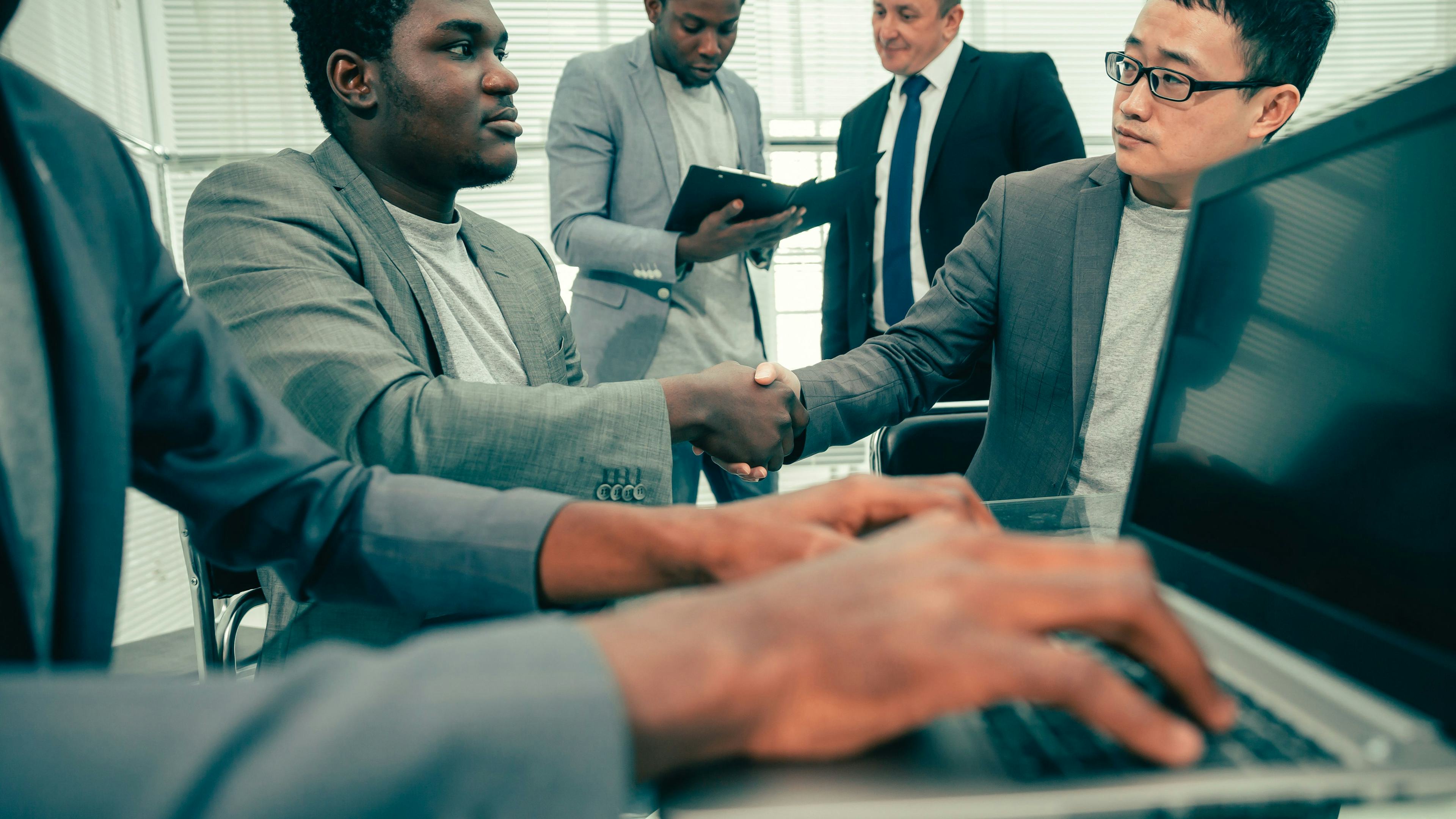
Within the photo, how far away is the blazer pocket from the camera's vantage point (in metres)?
2.44

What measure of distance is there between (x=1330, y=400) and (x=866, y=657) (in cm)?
43

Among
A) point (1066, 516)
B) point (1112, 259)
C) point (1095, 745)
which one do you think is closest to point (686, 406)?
point (1066, 516)

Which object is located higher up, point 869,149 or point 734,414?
point 869,149

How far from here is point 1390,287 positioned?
21.8 inches

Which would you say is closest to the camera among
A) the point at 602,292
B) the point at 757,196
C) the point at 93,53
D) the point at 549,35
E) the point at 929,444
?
the point at 929,444

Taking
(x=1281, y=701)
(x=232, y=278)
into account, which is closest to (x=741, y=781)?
(x=1281, y=701)

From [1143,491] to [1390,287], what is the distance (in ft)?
1.00

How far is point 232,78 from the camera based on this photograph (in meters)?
3.58

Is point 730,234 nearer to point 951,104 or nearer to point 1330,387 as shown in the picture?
point 951,104

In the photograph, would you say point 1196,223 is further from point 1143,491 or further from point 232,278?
point 232,278

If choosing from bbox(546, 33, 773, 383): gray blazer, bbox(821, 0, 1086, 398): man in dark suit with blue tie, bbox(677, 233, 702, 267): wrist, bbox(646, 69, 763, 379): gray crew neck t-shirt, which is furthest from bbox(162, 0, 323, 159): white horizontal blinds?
bbox(821, 0, 1086, 398): man in dark suit with blue tie

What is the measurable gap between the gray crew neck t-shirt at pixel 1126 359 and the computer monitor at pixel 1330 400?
2.07 feet

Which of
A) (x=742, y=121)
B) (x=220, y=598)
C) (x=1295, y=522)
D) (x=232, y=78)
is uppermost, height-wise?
(x=232, y=78)

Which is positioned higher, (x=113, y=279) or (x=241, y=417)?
(x=113, y=279)
